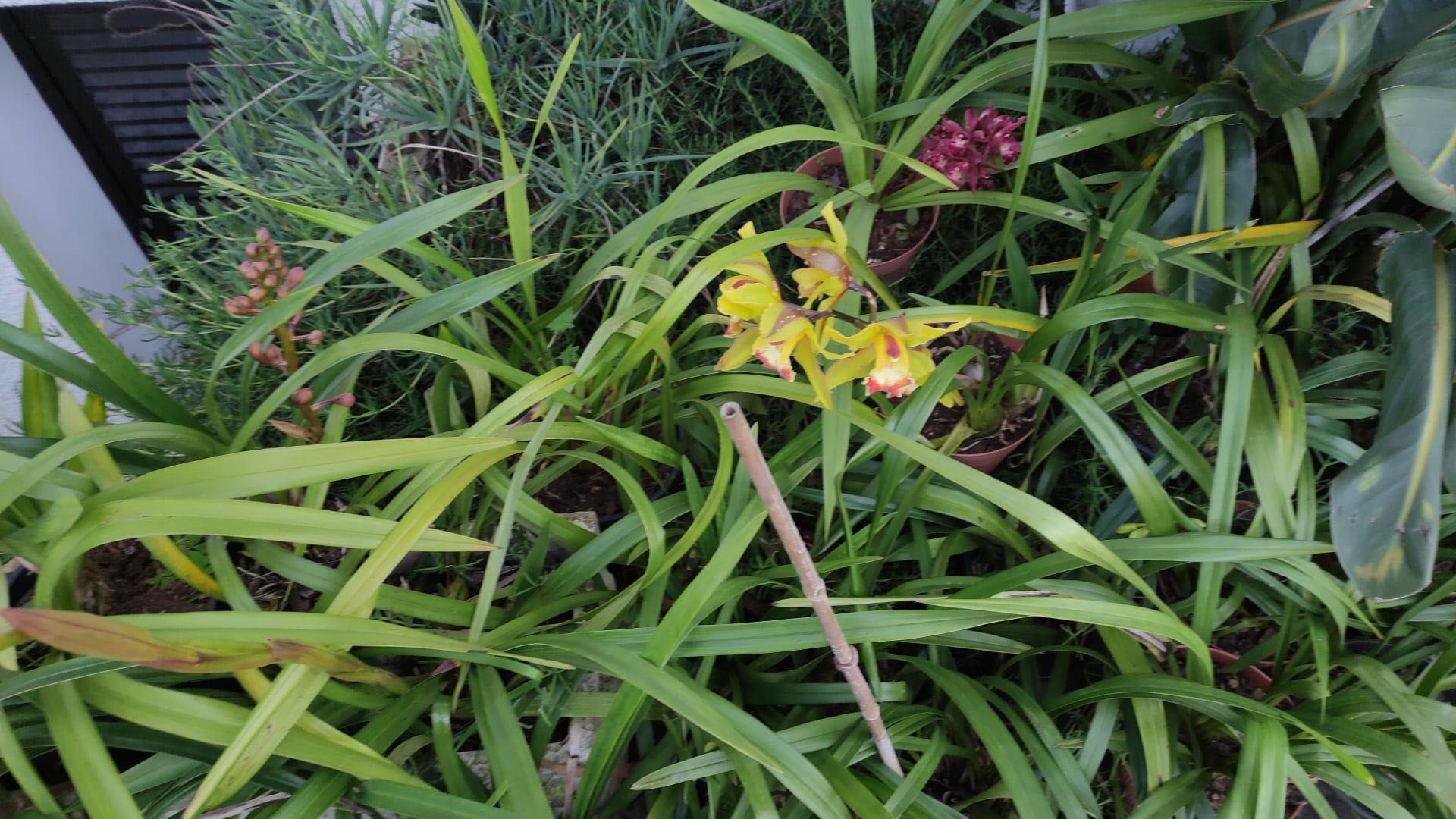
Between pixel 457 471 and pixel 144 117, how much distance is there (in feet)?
4.63

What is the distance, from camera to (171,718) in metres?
0.69

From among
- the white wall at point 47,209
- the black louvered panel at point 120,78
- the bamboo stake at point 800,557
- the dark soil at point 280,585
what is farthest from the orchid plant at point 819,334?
the black louvered panel at point 120,78

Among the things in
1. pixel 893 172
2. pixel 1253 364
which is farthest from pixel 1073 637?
pixel 893 172

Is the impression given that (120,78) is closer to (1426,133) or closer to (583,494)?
(583,494)

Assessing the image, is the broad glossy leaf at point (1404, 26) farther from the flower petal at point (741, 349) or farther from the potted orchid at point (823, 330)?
the flower petal at point (741, 349)

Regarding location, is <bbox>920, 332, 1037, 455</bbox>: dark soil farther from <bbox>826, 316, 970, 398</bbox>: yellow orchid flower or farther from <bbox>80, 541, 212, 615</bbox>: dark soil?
<bbox>80, 541, 212, 615</bbox>: dark soil

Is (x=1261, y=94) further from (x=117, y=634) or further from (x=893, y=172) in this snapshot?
(x=117, y=634)

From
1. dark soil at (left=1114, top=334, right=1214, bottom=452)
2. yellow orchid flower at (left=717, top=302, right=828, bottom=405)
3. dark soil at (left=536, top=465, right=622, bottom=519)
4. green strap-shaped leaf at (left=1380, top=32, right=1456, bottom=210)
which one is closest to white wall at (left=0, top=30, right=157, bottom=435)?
dark soil at (left=536, top=465, right=622, bottom=519)

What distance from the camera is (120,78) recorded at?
158 centimetres

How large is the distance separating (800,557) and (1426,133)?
2.54 feet

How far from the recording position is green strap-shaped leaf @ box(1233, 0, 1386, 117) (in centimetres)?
76

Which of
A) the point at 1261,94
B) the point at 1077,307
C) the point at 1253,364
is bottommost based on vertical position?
the point at 1253,364

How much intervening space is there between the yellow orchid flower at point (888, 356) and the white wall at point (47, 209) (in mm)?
1339

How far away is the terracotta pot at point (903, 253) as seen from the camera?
120 centimetres
